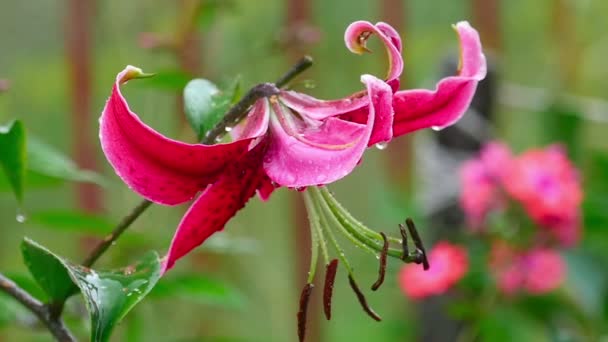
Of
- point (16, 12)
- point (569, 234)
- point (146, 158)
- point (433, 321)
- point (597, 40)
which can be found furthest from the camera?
point (597, 40)

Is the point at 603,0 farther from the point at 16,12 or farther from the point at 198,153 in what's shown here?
the point at 198,153

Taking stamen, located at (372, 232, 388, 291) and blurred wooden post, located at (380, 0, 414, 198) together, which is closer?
stamen, located at (372, 232, 388, 291)

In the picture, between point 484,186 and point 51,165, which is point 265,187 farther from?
point 484,186

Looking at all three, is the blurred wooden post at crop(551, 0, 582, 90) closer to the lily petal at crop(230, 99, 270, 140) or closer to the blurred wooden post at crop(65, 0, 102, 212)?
the blurred wooden post at crop(65, 0, 102, 212)

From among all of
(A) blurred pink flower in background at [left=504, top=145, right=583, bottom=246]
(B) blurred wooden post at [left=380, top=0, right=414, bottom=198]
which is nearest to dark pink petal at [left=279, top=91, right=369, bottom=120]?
(A) blurred pink flower in background at [left=504, top=145, right=583, bottom=246]

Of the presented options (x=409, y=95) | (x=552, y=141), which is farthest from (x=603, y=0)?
(x=409, y=95)

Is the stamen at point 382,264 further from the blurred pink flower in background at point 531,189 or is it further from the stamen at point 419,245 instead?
the blurred pink flower in background at point 531,189

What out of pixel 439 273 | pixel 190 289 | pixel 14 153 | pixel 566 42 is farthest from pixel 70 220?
pixel 566 42
